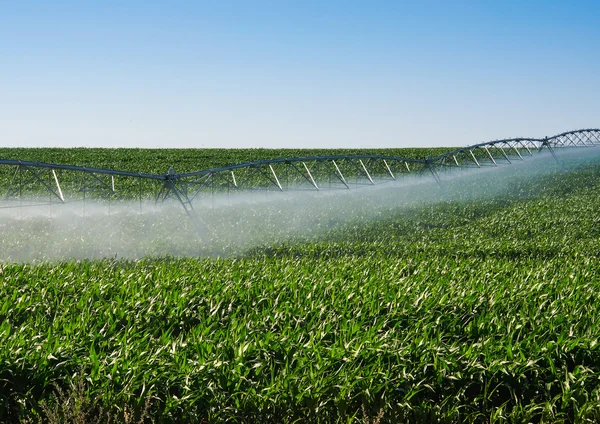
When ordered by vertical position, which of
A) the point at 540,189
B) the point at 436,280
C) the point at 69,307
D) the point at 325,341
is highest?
the point at 69,307

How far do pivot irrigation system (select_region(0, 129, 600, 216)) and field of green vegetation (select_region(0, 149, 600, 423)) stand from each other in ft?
30.5

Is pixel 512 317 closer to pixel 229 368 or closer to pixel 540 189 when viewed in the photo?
pixel 229 368

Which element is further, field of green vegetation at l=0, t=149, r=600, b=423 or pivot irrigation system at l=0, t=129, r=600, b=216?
pivot irrigation system at l=0, t=129, r=600, b=216

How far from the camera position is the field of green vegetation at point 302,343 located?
512cm

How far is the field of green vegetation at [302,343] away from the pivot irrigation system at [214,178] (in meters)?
9.28

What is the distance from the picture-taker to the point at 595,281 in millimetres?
10477

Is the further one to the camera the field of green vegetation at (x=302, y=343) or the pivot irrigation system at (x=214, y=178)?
the pivot irrigation system at (x=214, y=178)

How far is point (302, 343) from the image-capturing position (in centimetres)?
623

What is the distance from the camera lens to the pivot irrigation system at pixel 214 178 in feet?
70.9

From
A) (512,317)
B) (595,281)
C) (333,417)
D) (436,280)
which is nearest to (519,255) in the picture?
(595,281)

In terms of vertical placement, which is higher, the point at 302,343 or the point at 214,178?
the point at 214,178

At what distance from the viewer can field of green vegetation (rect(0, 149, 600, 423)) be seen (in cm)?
512

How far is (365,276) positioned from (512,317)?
3305 mm

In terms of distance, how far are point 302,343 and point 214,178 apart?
25.5 m
